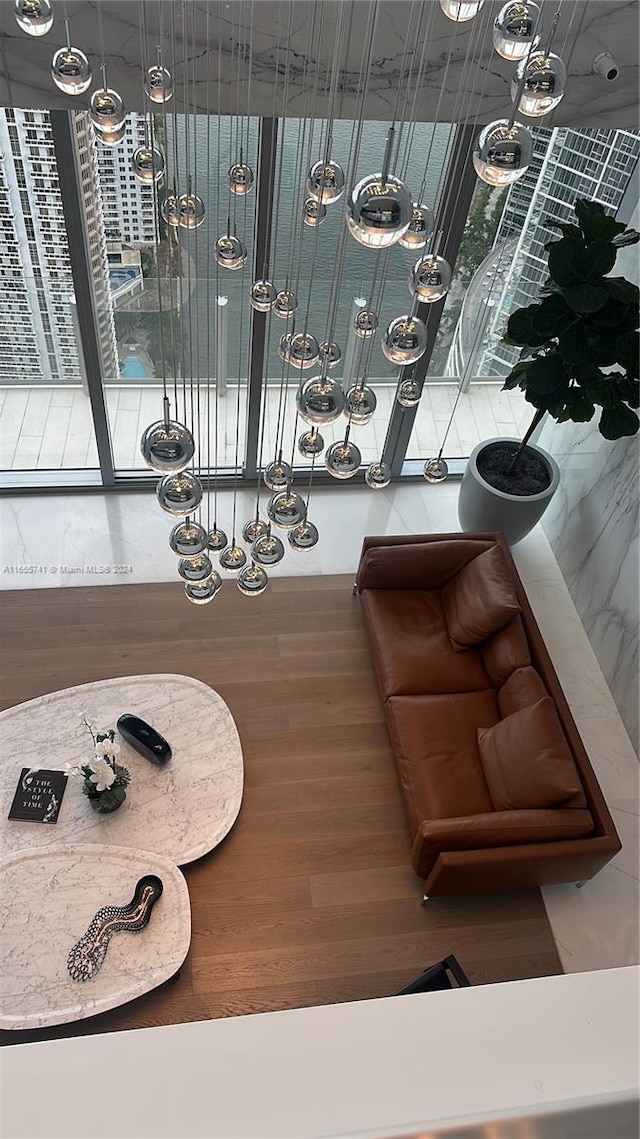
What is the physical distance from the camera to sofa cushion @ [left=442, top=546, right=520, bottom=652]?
14.2 feet

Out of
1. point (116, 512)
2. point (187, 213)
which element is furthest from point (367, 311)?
point (116, 512)

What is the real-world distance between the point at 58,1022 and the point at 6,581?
2534mm

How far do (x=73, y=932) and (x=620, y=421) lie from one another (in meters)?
3.47

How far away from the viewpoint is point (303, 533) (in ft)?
9.12

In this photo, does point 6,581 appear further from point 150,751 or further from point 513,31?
point 513,31

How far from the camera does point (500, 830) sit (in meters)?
3.60

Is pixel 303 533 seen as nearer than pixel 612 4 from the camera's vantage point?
Yes

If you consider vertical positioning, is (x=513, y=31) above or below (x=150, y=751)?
above

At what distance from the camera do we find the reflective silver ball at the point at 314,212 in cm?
232

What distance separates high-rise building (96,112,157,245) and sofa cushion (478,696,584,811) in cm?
307

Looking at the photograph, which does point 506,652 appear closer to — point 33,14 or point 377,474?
point 377,474

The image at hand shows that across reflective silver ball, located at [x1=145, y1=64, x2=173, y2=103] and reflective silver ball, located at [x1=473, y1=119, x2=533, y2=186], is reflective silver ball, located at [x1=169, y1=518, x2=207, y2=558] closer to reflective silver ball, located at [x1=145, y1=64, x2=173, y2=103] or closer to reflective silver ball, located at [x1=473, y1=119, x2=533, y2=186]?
reflective silver ball, located at [x1=145, y1=64, x2=173, y2=103]

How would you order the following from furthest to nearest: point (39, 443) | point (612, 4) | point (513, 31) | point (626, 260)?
point (39, 443)
point (626, 260)
point (612, 4)
point (513, 31)

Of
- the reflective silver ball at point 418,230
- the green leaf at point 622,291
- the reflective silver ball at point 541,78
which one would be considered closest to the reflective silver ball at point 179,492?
the reflective silver ball at point 418,230
